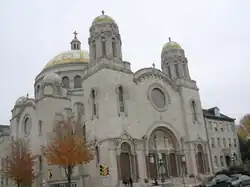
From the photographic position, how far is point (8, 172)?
42062 millimetres

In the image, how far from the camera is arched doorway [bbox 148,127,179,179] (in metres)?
38.2

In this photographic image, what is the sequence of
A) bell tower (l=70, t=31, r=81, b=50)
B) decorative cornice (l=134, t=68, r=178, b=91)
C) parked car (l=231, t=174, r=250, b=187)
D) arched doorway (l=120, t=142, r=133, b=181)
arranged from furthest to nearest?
bell tower (l=70, t=31, r=81, b=50) → decorative cornice (l=134, t=68, r=178, b=91) → arched doorway (l=120, t=142, r=133, b=181) → parked car (l=231, t=174, r=250, b=187)

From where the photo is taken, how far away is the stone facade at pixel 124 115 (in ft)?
116

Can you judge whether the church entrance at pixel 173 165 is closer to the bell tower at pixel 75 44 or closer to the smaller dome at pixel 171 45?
the smaller dome at pixel 171 45

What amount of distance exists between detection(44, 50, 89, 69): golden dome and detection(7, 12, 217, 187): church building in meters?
9.07

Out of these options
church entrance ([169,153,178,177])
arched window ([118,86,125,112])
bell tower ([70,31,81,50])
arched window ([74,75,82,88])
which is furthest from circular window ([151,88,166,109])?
bell tower ([70,31,81,50])

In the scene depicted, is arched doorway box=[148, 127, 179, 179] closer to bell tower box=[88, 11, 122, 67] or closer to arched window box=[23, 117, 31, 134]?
bell tower box=[88, 11, 122, 67]

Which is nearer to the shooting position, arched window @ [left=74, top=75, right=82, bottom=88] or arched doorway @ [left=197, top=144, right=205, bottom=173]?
arched doorway @ [left=197, top=144, right=205, bottom=173]

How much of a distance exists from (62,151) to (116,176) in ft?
20.6

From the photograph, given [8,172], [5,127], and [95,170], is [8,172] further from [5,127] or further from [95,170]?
[5,127]

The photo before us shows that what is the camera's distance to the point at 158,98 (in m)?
42.4

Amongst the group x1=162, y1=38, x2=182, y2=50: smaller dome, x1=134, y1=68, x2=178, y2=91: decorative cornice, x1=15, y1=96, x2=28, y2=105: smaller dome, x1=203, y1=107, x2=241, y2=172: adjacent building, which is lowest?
x1=203, y1=107, x2=241, y2=172: adjacent building

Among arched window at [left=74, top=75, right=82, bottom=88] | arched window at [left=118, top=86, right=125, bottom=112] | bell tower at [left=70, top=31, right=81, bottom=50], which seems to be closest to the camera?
arched window at [left=118, top=86, right=125, bottom=112]

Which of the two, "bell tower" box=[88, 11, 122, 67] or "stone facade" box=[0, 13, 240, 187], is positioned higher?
"bell tower" box=[88, 11, 122, 67]
